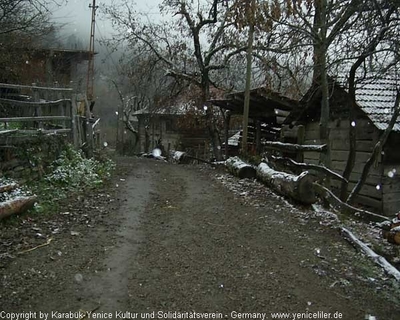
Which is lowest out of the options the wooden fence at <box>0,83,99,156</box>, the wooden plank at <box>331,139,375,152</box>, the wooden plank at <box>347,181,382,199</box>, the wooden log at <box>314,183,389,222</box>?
the wooden plank at <box>347,181,382,199</box>

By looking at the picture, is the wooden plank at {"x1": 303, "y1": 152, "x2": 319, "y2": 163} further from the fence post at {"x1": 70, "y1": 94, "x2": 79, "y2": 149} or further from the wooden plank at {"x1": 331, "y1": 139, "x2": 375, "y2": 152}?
the fence post at {"x1": 70, "y1": 94, "x2": 79, "y2": 149}

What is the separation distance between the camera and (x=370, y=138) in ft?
35.3

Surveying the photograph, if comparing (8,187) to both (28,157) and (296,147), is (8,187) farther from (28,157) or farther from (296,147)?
(296,147)

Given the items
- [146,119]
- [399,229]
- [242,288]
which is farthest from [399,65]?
Answer: [146,119]

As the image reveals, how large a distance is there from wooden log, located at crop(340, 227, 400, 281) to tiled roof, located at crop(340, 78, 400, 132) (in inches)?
207

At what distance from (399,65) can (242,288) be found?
5.80 metres

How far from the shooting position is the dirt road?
319 cm

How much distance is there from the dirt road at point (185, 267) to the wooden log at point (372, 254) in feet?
0.32

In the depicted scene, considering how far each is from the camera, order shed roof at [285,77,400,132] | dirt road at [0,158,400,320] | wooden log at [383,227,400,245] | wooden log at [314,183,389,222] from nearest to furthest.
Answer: dirt road at [0,158,400,320] < wooden log at [383,227,400,245] < wooden log at [314,183,389,222] < shed roof at [285,77,400,132]

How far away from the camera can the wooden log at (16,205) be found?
4931 millimetres

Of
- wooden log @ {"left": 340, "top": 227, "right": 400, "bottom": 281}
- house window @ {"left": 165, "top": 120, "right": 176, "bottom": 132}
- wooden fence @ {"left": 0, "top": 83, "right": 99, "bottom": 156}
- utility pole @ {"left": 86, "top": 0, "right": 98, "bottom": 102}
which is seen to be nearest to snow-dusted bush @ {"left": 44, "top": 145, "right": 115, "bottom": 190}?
wooden fence @ {"left": 0, "top": 83, "right": 99, "bottom": 156}

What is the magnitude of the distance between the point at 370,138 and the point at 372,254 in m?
7.02

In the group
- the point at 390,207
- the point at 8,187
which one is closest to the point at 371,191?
the point at 390,207

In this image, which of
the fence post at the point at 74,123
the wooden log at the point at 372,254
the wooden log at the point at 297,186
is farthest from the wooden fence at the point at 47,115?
the wooden log at the point at 372,254
